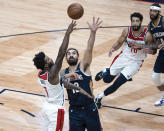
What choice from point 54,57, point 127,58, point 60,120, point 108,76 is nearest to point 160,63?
point 127,58

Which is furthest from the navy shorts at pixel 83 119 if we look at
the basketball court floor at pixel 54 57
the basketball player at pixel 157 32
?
the basketball player at pixel 157 32

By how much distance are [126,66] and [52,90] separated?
2.39 metres

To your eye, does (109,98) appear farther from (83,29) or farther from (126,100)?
(83,29)

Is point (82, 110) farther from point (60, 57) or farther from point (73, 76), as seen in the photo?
point (60, 57)

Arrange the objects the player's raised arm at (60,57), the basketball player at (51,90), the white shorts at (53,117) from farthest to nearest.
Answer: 1. the white shorts at (53,117)
2. the basketball player at (51,90)
3. the player's raised arm at (60,57)

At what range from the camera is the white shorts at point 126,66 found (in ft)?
23.7

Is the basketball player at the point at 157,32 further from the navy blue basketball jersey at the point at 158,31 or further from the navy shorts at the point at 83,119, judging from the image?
the navy shorts at the point at 83,119

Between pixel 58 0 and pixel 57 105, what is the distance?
9.47 metres

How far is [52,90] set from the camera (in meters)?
5.32

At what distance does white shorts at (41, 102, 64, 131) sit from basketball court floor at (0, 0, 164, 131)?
136 cm

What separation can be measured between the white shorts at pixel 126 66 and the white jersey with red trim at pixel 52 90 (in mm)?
2094

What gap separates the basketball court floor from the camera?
716cm

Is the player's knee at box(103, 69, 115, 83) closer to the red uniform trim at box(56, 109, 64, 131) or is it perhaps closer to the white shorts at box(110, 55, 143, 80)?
the white shorts at box(110, 55, 143, 80)

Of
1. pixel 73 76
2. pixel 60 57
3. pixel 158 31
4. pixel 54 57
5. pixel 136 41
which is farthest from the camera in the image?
pixel 54 57
